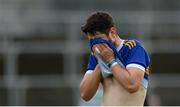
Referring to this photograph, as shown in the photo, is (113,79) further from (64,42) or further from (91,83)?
(64,42)

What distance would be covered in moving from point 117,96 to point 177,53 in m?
12.1

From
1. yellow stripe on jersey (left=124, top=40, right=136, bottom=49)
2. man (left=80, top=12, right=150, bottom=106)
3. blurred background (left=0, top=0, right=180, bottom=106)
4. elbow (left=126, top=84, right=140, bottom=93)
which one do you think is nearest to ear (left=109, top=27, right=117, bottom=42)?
man (left=80, top=12, right=150, bottom=106)

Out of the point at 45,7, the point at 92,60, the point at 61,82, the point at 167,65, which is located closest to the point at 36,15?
the point at 45,7

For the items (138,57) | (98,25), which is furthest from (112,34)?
(138,57)

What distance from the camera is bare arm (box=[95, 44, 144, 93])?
5.56 meters

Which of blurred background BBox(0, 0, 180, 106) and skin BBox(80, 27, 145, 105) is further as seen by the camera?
blurred background BBox(0, 0, 180, 106)

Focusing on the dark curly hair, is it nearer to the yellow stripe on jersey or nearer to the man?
the man

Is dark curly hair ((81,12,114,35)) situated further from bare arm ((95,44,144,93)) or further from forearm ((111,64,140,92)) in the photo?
forearm ((111,64,140,92))

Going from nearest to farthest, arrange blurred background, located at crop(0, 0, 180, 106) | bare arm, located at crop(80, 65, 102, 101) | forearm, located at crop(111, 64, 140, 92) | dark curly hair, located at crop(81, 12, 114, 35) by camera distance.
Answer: forearm, located at crop(111, 64, 140, 92)
dark curly hair, located at crop(81, 12, 114, 35)
bare arm, located at crop(80, 65, 102, 101)
blurred background, located at crop(0, 0, 180, 106)

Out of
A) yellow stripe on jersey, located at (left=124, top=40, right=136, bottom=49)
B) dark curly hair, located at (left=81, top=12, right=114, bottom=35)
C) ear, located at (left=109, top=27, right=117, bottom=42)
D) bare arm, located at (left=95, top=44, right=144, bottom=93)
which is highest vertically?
dark curly hair, located at (left=81, top=12, right=114, bottom=35)

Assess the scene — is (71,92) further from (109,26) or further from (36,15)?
(109,26)

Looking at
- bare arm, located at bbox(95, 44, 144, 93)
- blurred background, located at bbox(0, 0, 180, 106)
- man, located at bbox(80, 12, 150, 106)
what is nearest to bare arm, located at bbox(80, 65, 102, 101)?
man, located at bbox(80, 12, 150, 106)

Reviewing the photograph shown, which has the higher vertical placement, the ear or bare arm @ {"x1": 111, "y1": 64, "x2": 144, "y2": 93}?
the ear

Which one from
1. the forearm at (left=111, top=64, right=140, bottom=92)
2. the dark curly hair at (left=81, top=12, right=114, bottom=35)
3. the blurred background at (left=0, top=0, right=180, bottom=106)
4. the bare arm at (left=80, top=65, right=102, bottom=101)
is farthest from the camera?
the blurred background at (left=0, top=0, right=180, bottom=106)
